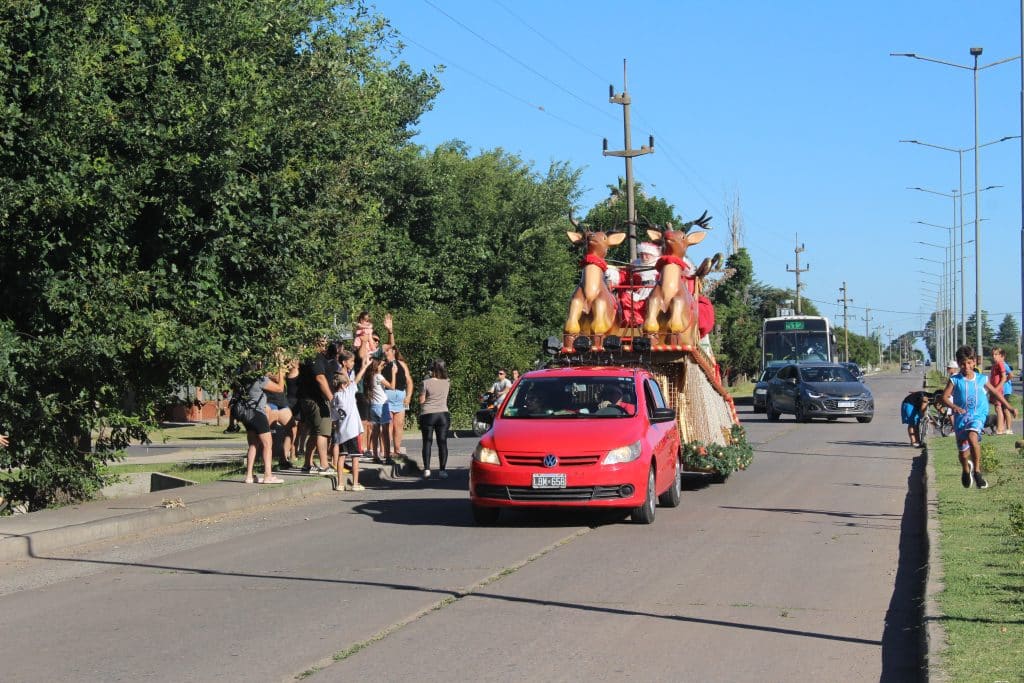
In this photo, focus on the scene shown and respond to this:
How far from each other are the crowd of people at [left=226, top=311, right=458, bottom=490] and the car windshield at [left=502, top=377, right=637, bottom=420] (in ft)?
11.4

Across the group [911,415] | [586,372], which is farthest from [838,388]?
[586,372]

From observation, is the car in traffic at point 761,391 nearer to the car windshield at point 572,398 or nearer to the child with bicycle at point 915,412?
the child with bicycle at point 915,412

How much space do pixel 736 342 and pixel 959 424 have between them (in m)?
76.4

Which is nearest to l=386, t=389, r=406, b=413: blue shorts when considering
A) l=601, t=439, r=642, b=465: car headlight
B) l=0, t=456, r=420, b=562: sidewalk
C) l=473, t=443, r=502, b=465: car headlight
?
l=0, t=456, r=420, b=562: sidewalk

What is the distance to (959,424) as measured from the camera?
51.0ft

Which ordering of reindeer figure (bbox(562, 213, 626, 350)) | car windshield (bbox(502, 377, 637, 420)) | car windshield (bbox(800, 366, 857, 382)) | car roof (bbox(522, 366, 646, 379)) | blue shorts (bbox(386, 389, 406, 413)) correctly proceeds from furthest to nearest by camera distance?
car windshield (bbox(800, 366, 857, 382)) → blue shorts (bbox(386, 389, 406, 413)) → reindeer figure (bbox(562, 213, 626, 350)) → car roof (bbox(522, 366, 646, 379)) → car windshield (bbox(502, 377, 637, 420))

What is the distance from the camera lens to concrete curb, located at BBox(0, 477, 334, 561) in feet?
39.0

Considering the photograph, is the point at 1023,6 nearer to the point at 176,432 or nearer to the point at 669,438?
the point at 669,438

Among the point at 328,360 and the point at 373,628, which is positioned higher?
the point at 328,360

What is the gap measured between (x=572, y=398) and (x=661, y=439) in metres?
1.11

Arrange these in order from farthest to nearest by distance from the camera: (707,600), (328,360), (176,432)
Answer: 1. (176,432)
2. (328,360)
3. (707,600)

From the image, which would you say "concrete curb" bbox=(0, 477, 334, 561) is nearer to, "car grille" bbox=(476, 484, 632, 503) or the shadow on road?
"car grille" bbox=(476, 484, 632, 503)

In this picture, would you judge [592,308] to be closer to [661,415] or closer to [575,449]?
[661,415]

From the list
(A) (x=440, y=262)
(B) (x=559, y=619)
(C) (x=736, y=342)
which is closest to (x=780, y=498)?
(B) (x=559, y=619)
